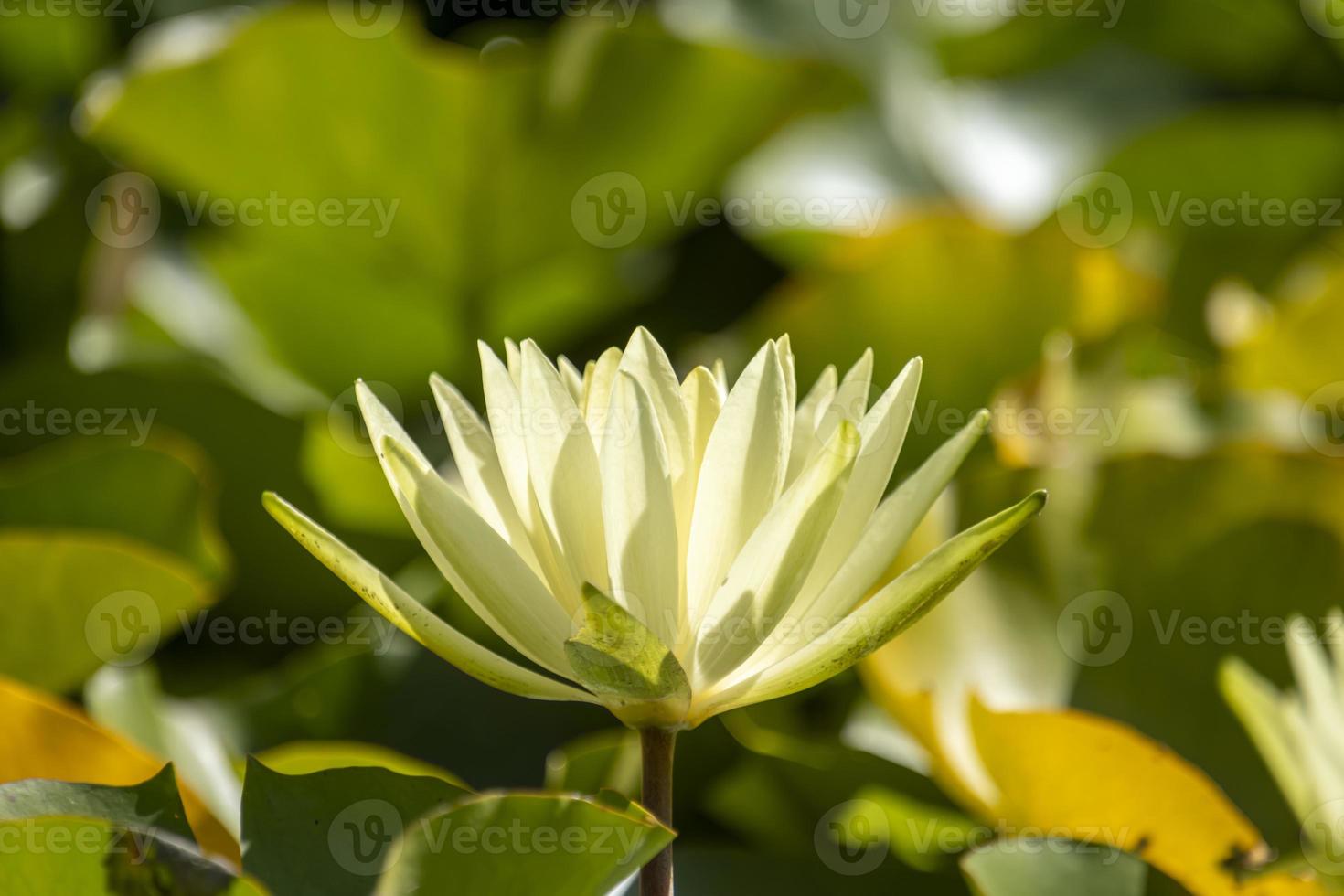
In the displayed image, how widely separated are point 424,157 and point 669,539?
2.22 feet

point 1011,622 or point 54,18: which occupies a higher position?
point 54,18

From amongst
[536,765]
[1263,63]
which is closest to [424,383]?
[536,765]

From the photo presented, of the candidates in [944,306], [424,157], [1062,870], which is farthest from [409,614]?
[424,157]

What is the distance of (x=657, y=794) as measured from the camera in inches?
12.6

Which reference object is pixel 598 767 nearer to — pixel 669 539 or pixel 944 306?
pixel 669 539

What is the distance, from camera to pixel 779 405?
33cm

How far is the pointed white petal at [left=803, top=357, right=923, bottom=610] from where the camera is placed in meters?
0.33

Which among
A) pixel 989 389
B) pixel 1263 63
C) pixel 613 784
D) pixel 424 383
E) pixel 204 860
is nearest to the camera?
pixel 204 860

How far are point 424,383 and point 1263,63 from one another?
32.0 inches

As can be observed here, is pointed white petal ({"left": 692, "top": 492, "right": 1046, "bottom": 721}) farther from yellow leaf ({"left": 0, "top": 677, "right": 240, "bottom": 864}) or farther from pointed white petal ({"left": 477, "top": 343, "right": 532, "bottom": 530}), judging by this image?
yellow leaf ({"left": 0, "top": 677, "right": 240, "bottom": 864})

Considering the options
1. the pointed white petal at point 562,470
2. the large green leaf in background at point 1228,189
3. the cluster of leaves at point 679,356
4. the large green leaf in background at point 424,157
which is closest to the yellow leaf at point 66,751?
the cluster of leaves at point 679,356

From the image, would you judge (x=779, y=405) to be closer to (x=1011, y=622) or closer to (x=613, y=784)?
(x=613, y=784)

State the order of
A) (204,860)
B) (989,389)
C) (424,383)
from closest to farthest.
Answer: (204,860), (989,389), (424,383)

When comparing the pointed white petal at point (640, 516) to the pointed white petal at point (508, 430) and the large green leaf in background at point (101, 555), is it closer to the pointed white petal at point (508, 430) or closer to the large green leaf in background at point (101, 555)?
the pointed white petal at point (508, 430)
